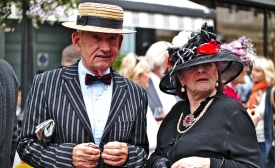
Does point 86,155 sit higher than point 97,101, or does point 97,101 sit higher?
point 97,101

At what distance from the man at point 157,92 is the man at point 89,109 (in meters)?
2.35

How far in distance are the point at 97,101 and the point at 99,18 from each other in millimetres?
530

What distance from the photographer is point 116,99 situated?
3.60 metres

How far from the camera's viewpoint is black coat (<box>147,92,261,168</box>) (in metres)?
3.41

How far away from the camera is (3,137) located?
11.2 ft

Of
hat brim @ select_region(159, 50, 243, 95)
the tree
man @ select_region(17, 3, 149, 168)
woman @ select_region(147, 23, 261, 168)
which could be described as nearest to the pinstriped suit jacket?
man @ select_region(17, 3, 149, 168)

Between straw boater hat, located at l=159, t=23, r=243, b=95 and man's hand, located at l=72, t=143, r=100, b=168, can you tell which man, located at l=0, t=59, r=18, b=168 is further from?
straw boater hat, located at l=159, t=23, r=243, b=95

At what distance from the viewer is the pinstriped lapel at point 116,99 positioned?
3.51 meters

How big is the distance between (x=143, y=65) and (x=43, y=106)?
3.26 m

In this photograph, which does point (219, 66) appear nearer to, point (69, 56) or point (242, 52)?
point (242, 52)

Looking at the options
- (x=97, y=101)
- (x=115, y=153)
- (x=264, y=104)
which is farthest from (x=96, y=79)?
(x=264, y=104)

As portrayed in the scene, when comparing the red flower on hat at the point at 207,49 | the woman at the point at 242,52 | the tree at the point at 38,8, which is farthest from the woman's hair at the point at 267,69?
the red flower on hat at the point at 207,49

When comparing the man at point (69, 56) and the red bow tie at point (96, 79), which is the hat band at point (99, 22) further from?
the man at point (69, 56)

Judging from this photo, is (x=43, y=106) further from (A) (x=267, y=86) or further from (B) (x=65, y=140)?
(A) (x=267, y=86)
